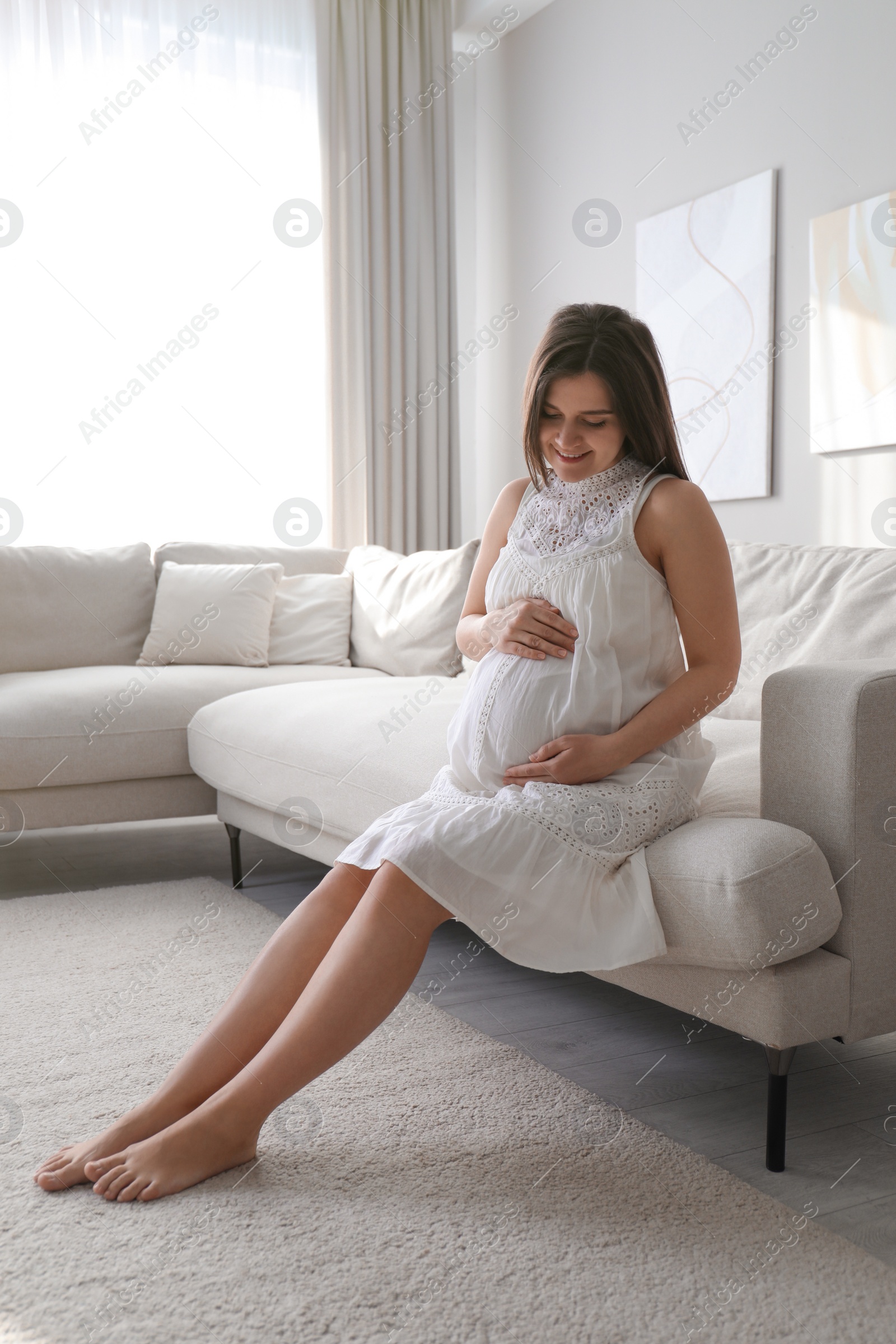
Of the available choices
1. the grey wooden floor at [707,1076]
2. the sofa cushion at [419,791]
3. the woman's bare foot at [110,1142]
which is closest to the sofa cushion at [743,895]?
the sofa cushion at [419,791]

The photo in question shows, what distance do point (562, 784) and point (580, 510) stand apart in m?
0.39

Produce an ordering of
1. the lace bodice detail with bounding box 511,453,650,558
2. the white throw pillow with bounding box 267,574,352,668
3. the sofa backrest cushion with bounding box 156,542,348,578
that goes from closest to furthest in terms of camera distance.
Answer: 1. the lace bodice detail with bounding box 511,453,650,558
2. the white throw pillow with bounding box 267,574,352,668
3. the sofa backrest cushion with bounding box 156,542,348,578

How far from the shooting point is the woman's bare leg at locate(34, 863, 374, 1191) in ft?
4.36

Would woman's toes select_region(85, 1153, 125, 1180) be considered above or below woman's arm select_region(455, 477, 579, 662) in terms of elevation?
below

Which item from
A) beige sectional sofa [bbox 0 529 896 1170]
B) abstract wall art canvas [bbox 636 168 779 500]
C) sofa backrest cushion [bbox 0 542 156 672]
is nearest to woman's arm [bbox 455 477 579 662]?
beige sectional sofa [bbox 0 529 896 1170]

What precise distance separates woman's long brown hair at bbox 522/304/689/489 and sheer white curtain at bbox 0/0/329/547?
8.97 ft

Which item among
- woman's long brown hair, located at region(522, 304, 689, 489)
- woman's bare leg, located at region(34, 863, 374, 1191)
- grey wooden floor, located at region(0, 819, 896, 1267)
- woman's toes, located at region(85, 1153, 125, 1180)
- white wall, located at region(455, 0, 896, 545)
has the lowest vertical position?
grey wooden floor, located at region(0, 819, 896, 1267)

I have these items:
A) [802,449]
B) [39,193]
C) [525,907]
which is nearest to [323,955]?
[525,907]

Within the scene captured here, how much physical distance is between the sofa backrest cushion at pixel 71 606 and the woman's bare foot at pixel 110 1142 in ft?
7.11

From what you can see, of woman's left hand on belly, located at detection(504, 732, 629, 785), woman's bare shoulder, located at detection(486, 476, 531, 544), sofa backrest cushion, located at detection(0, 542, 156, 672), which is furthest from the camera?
sofa backrest cushion, located at detection(0, 542, 156, 672)

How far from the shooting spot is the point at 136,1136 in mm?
1334

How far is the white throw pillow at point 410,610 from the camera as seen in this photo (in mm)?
3127

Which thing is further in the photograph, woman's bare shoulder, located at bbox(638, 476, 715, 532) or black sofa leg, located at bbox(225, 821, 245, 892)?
black sofa leg, located at bbox(225, 821, 245, 892)

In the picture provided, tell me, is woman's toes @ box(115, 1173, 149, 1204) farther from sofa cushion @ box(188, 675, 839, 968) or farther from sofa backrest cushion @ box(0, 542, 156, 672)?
sofa backrest cushion @ box(0, 542, 156, 672)
